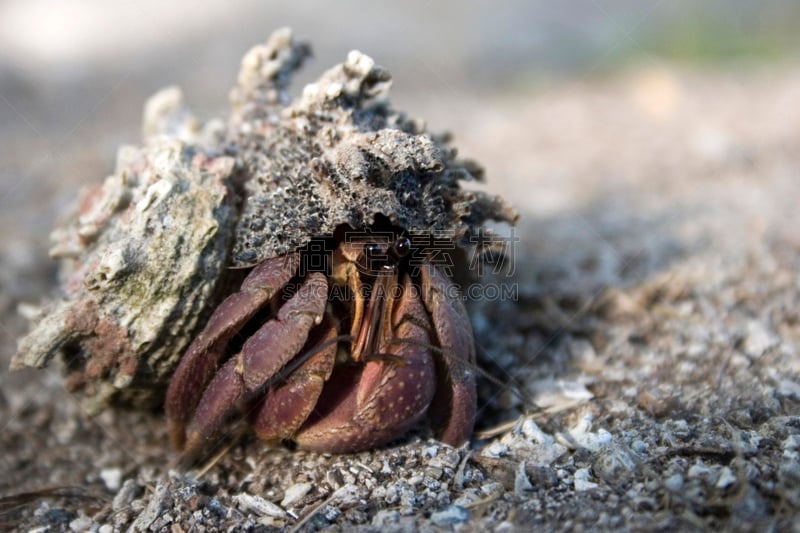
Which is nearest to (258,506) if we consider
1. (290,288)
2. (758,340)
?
(290,288)

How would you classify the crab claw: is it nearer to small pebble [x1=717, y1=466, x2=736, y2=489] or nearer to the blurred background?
small pebble [x1=717, y1=466, x2=736, y2=489]

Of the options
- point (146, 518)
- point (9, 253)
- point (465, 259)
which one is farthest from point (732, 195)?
point (9, 253)

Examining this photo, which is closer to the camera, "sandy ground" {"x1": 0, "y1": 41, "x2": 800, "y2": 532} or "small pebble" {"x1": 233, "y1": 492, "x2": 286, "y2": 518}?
"sandy ground" {"x1": 0, "y1": 41, "x2": 800, "y2": 532}

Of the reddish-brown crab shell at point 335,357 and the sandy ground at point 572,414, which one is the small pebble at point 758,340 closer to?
the sandy ground at point 572,414

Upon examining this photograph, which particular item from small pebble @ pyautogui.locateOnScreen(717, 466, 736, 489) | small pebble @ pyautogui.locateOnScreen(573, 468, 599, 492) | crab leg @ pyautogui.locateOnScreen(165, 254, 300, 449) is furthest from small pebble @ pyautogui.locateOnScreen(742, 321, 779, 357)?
crab leg @ pyautogui.locateOnScreen(165, 254, 300, 449)

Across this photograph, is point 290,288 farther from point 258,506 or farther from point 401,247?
point 258,506

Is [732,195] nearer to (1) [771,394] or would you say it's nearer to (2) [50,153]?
(1) [771,394]

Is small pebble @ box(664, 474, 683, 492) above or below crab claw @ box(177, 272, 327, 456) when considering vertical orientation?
below
